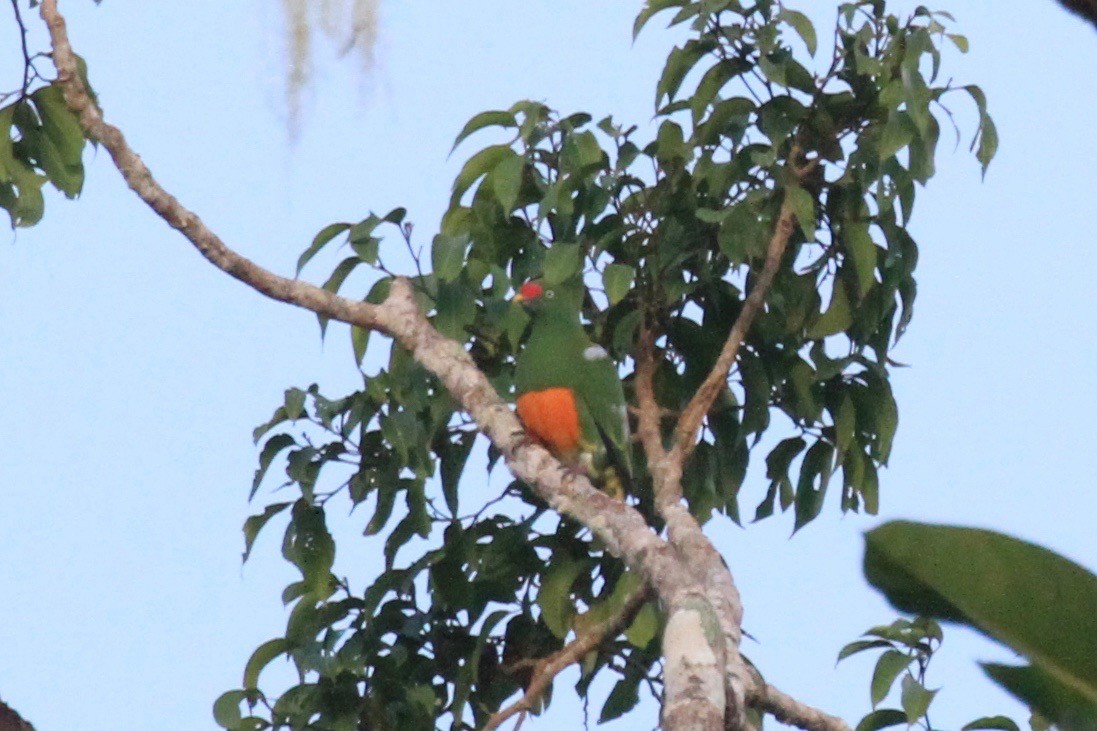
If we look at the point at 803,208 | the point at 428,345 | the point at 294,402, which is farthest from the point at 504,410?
the point at 803,208

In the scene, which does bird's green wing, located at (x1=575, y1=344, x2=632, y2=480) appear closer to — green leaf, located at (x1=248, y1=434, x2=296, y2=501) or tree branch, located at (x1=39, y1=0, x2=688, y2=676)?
tree branch, located at (x1=39, y1=0, x2=688, y2=676)

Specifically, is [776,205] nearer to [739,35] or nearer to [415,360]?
[739,35]

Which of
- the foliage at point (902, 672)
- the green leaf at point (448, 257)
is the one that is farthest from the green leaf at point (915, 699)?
the green leaf at point (448, 257)

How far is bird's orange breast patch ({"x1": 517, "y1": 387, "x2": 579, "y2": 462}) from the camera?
320cm

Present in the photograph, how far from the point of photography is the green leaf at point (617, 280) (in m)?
2.67

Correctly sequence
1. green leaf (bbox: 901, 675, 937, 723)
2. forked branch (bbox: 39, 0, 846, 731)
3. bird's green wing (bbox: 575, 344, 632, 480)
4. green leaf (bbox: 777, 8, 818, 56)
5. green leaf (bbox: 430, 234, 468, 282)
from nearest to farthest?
forked branch (bbox: 39, 0, 846, 731) → green leaf (bbox: 901, 675, 937, 723) → green leaf (bbox: 430, 234, 468, 282) → green leaf (bbox: 777, 8, 818, 56) → bird's green wing (bbox: 575, 344, 632, 480)

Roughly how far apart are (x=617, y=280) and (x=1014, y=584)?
2.06 m

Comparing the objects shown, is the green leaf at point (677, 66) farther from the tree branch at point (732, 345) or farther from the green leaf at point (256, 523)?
the green leaf at point (256, 523)

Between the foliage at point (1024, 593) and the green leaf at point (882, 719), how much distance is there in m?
1.90

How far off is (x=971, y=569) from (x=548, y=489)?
1.91 meters

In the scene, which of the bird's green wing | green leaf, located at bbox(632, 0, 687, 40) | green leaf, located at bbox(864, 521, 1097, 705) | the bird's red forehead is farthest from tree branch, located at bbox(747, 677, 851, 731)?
green leaf, located at bbox(864, 521, 1097, 705)

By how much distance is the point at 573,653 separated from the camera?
2459 mm

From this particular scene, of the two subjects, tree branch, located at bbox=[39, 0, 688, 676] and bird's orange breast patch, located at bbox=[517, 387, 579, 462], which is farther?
bird's orange breast patch, located at bbox=[517, 387, 579, 462]

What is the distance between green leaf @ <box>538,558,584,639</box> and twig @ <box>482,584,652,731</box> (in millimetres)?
122
